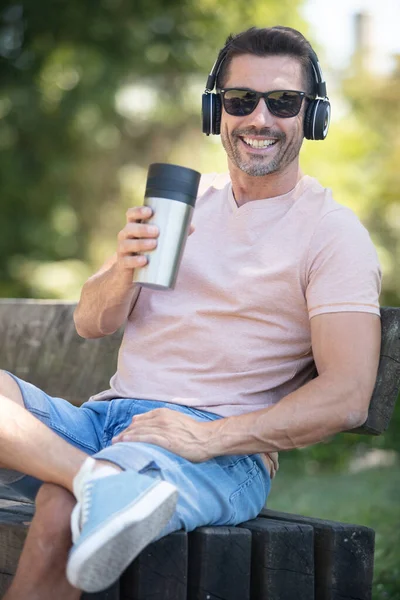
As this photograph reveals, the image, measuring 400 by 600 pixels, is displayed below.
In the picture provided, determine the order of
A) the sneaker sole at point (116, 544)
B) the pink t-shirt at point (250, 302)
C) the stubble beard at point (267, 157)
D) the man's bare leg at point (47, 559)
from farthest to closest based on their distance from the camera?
the stubble beard at point (267, 157) → the pink t-shirt at point (250, 302) → the man's bare leg at point (47, 559) → the sneaker sole at point (116, 544)

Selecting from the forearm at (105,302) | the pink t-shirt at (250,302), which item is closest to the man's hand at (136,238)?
the forearm at (105,302)

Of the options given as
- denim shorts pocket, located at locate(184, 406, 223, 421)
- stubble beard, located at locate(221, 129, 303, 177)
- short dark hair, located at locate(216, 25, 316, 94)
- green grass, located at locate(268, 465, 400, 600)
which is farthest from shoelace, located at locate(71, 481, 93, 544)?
green grass, located at locate(268, 465, 400, 600)

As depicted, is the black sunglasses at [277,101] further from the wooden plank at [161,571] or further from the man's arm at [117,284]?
the wooden plank at [161,571]

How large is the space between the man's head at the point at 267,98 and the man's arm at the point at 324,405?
0.63 meters

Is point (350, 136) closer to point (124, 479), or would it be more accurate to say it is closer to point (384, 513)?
point (384, 513)

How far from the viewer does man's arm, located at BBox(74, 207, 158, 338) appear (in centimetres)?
257

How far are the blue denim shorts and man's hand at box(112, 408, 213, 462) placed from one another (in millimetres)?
22

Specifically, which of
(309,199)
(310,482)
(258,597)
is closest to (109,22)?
(310,482)

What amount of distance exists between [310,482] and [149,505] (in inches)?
180

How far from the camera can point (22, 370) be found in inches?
160

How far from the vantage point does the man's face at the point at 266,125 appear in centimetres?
293

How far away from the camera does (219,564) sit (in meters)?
2.41

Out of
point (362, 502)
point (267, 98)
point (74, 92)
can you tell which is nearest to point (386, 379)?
point (267, 98)

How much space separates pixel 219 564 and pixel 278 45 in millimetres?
1559
